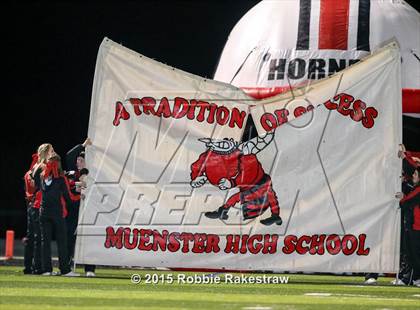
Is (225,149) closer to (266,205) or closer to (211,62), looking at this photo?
(266,205)

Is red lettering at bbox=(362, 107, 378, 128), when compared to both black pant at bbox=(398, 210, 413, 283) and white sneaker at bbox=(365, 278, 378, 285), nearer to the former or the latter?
black pant at bbox=(398, 210, 413, 283)

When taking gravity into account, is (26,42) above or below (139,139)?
above

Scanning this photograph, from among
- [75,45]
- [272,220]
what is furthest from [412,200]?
[75,45]

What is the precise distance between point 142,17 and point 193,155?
10162 mm

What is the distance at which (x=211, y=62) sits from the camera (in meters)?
24.2

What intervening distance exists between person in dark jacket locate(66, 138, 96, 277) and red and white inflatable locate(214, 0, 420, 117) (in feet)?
11.8

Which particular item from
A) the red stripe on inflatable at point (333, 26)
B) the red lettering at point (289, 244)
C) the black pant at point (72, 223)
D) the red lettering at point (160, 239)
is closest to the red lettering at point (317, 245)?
the red lettering at point (289, 244)

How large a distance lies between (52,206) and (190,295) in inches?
134

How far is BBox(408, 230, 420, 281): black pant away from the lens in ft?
48.2

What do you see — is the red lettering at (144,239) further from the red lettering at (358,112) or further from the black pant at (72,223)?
the red lettering at (358,112)

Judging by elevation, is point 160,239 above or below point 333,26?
below

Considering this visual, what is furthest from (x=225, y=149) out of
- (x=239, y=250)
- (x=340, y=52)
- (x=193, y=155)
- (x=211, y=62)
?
(x=211, y=62)

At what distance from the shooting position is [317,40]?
59.5ft

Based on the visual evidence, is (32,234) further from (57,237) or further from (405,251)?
(405,251)
